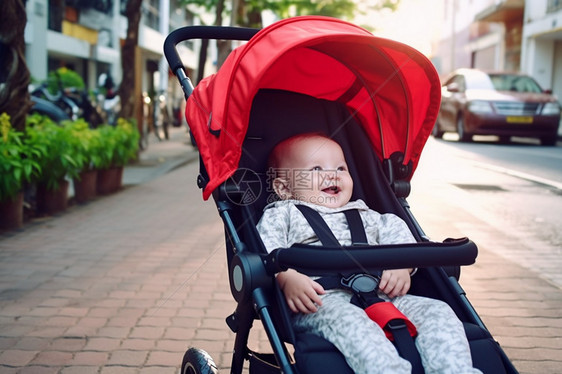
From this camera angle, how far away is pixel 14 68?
22.2 ft

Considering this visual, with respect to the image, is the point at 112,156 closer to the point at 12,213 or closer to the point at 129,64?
the point at 12,213

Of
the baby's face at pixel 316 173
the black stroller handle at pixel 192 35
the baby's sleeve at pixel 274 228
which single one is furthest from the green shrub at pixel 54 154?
the baby's sleeve at pixel 274 228

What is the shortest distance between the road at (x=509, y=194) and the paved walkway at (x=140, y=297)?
0.66 feet

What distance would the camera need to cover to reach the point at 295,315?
2443mm


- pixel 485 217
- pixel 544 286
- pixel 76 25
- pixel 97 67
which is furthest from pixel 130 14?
pixel 97 67

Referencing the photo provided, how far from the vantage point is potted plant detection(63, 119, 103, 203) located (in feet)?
25.4

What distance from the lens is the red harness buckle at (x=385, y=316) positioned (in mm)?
2230

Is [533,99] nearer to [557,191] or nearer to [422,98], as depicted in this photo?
[557,191]

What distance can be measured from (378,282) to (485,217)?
4.93 meters

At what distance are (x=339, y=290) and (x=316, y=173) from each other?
0.60 m

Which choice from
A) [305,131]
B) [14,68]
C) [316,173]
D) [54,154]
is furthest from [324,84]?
[14,68]

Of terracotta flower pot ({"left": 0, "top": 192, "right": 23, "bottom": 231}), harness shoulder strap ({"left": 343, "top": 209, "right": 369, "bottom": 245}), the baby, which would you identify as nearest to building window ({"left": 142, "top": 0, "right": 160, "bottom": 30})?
terracotta flower pot ({"left": 0, "top": 192, "right": 23, "bottom": 231})

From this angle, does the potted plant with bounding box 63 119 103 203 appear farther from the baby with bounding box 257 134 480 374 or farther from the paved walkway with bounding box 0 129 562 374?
the baby with bounding box 257 134 480 374

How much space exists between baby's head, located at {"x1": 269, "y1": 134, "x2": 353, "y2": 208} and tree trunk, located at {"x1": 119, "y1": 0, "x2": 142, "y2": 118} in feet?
32.3
